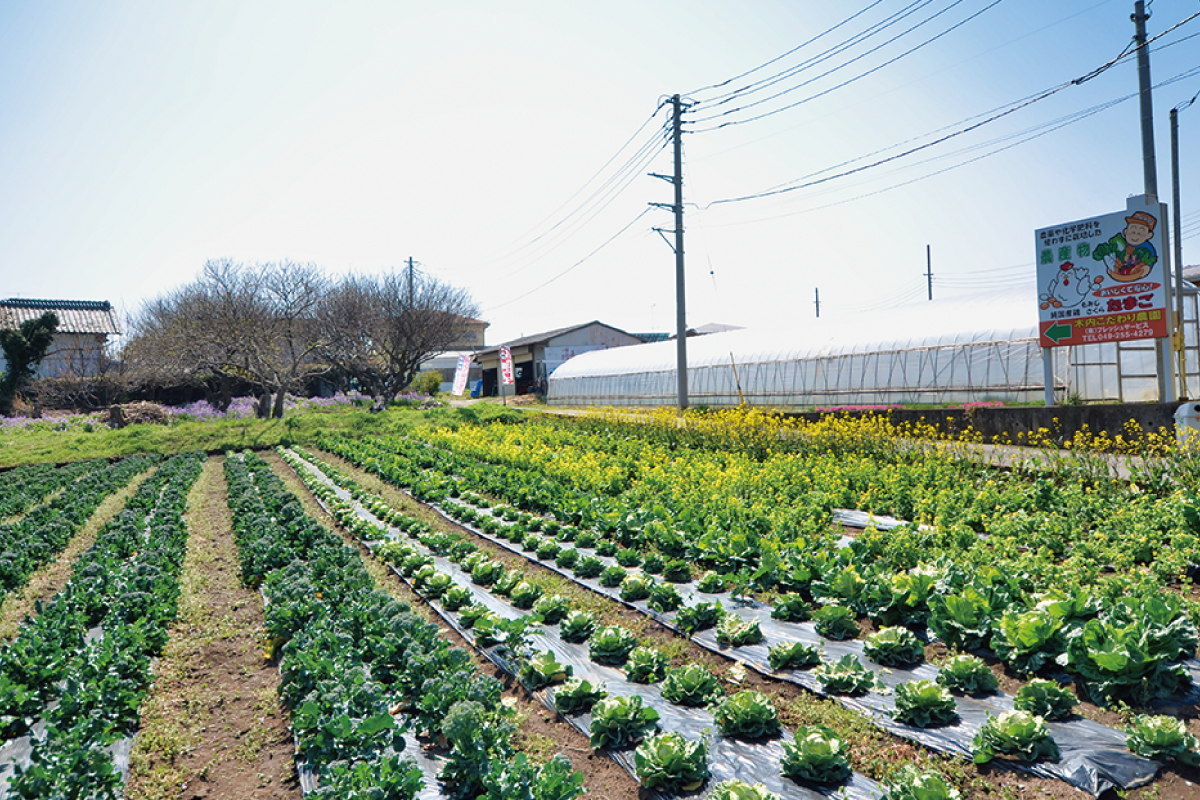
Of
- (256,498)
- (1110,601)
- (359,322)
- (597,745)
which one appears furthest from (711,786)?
(359,322)

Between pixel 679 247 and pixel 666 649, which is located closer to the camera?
pixel 666 649

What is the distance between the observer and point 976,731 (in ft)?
11.7

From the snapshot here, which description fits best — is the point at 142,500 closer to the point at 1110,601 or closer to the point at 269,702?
the point at 269,702

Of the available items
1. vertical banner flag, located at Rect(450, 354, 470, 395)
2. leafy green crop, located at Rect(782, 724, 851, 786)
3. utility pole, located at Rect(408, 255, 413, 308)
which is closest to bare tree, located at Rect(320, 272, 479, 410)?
utility pole, located at Rect(408, 255, 413, 308)

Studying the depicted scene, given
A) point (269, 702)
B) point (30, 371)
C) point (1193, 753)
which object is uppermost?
point (30, 371)

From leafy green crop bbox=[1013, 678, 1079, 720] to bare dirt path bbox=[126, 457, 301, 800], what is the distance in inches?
152

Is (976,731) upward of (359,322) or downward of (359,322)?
Answer: downward

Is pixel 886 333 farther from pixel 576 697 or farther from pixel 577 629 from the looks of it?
pixel 576 697

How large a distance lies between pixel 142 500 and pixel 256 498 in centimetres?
206

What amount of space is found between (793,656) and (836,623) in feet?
1.89

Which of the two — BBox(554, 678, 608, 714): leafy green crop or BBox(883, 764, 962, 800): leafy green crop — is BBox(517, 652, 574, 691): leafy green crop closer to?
BBox(554, 678, 608, 714): leafy green crop

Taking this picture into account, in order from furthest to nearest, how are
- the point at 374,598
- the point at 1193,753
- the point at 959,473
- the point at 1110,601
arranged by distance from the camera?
1. the point at 959,473
2. the point at 374,598
3. the point at 1110,601
4. the point at 1193,753

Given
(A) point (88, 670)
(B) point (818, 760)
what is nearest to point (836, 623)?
(B) point (818, 760)

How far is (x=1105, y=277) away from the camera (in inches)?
486
